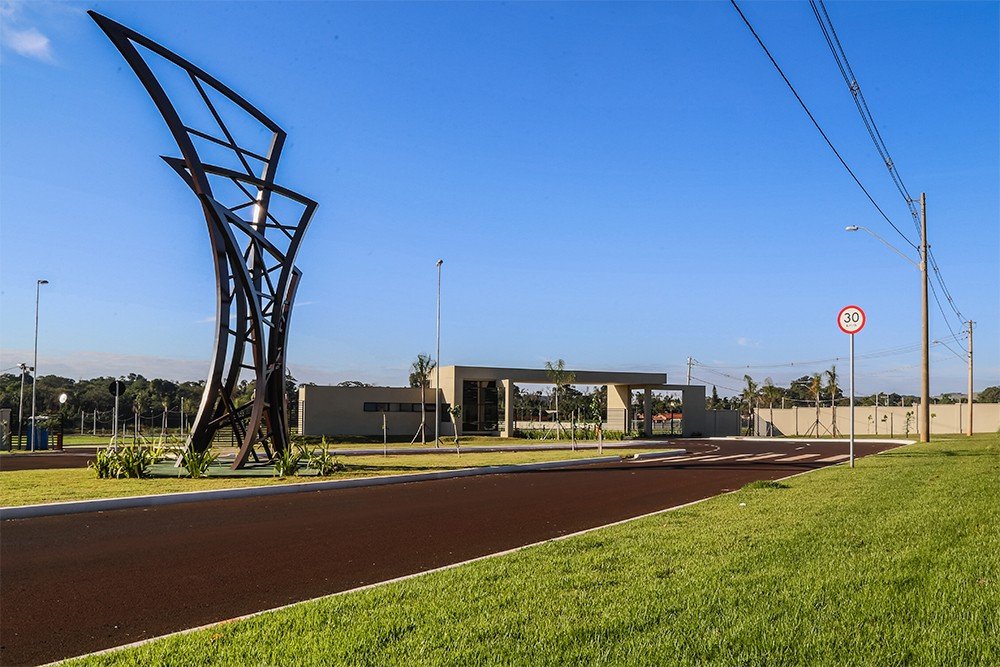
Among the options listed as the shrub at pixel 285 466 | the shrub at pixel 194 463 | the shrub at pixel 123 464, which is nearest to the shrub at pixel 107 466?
the shrub at pixel 123 464

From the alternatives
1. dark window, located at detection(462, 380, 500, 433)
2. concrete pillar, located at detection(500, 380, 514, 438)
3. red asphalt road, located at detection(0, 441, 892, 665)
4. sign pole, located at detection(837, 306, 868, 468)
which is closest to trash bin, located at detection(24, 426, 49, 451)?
dark window, located at detection(462, 380, 500, 433)

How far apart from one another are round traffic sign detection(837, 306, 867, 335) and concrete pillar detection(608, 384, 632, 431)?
131 ft

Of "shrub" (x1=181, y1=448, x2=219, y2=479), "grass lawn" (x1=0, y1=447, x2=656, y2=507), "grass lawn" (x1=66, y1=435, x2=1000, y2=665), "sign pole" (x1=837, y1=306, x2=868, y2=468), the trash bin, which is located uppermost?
"sign pole" (x1=837, y1=306, x2=868, y2=468)

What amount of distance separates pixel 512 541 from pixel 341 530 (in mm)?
2607

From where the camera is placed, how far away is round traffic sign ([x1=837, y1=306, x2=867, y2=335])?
1962 centimetres

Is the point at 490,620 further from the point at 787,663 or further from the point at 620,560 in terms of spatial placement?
the point at 620,560

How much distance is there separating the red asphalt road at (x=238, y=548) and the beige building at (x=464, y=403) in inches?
1287

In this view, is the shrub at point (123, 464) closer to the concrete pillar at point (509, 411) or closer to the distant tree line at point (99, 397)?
the concrete pillar at point (509, 411)

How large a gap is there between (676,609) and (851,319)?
16.3 meters

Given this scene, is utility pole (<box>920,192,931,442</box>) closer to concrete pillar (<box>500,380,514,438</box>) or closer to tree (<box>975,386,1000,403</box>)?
concrete pillar (<box>500,380,514,438</box>)

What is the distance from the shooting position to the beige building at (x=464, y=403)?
52541 mm

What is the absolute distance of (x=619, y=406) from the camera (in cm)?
6191

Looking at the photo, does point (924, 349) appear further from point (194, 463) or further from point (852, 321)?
point (194, 463)

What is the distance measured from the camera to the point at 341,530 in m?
11.1
